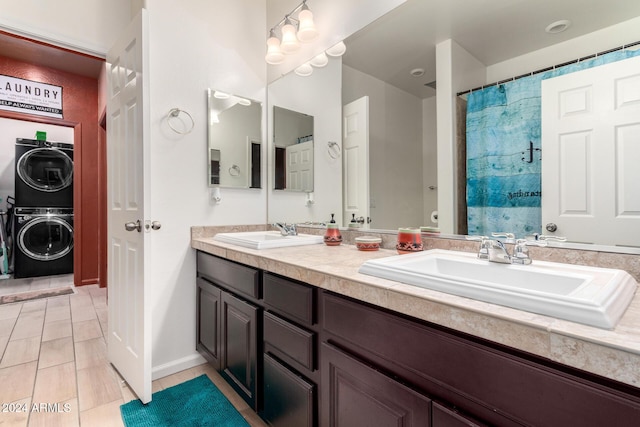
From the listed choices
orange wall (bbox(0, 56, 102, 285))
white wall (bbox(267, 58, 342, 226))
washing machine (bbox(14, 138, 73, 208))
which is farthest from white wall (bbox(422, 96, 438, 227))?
washing machine (bbox(14, 138, 73, 208))

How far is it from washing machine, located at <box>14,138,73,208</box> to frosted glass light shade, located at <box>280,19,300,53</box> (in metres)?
4.20

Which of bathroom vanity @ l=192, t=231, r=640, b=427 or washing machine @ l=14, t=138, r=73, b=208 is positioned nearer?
bathroom vanity @ l=192, t=231, r=640, b=427

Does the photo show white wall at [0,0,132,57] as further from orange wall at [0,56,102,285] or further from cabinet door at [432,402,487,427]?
cabinet door at [432,402,487,427]

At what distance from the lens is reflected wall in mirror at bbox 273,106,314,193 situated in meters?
2.19

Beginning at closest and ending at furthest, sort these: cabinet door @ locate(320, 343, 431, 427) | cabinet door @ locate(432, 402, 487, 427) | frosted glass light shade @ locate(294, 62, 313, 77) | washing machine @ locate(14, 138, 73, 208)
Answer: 1. cabinet door @ locate(432, 402, 487, 427)
2. cabinet door @ locate(320, 343, 431, 427)
3. frosted glass light shade @ locate(294, 62, 313, 77)
4. washing machine @ locate(14, 138, 73, 208)

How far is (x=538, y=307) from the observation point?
0.62 metres

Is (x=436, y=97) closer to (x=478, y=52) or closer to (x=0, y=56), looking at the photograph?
(x=478, y=52)

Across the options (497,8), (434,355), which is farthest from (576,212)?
(497,8)

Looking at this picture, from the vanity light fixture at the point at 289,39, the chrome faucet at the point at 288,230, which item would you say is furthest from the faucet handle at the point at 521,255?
the vanity light fixture at the point at 289,39

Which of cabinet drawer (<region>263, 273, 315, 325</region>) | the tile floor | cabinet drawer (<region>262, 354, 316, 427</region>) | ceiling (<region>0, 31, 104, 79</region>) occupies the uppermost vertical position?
ceiling (<region>0, 31, 104, 79</region>)

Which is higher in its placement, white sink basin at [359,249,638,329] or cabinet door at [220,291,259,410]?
white sink basin at [359,249,638,329]

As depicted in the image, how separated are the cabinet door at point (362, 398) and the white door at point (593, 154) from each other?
775mm

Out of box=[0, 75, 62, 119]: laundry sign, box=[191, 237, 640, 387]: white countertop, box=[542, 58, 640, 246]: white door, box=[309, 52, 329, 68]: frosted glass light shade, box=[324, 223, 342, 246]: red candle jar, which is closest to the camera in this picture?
box=[191, 237, 640, 387]: white countertop

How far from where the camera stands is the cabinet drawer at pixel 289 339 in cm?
112
